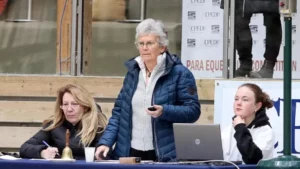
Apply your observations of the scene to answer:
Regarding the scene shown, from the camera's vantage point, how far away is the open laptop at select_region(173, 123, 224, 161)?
639 cm

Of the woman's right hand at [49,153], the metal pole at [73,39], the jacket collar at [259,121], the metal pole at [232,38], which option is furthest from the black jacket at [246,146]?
the metal pole at [73,39]

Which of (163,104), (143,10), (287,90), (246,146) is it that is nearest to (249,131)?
(246,146)

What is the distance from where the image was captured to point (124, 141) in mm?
7172

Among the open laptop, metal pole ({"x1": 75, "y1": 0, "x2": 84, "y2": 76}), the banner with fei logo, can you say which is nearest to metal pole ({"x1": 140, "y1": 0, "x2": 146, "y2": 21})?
metal pole ({"x1": 75, "y1": 0, "x2": 84, "y2": 76})

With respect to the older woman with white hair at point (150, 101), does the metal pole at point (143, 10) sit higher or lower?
higher

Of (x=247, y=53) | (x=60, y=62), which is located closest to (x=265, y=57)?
(x=247, y=53)

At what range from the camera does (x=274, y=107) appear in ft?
30.2

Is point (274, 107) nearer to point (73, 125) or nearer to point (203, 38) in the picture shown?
point (203, 38)

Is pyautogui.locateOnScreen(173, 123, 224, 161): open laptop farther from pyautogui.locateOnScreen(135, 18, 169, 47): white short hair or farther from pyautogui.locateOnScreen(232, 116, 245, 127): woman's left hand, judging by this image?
pyautogui.locateOnScreen(135, 18, 169, 47): white short hair

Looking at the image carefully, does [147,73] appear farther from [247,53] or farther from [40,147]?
[247,53]

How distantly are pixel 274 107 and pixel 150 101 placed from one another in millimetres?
2412

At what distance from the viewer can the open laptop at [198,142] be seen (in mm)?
6395

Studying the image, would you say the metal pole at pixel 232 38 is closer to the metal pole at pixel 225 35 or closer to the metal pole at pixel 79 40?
the metal pole at pixel 225 35

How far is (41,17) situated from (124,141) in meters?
3.79
